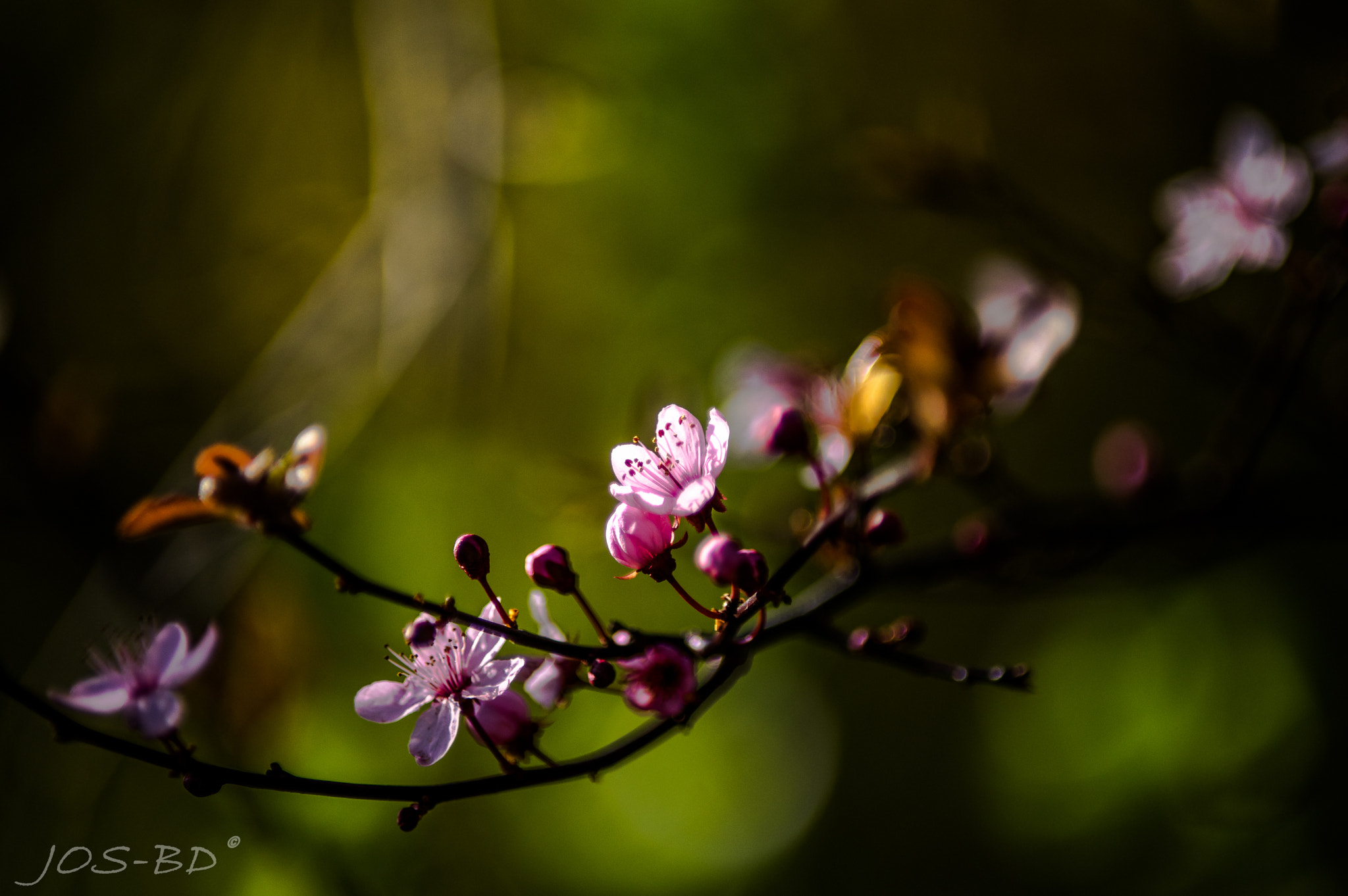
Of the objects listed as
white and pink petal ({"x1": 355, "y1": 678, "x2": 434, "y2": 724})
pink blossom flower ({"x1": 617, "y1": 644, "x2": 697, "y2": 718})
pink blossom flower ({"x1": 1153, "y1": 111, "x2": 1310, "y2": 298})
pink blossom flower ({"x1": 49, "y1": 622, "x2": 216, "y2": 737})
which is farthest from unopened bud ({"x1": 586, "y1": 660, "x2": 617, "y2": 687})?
pink blossom flower ({"x1": 1153, "y1": 111, "x2": 1310, "y2": 298})

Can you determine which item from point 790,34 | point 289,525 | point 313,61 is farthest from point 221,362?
point 289,525

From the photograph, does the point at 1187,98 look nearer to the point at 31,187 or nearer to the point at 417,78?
the point at 417,78

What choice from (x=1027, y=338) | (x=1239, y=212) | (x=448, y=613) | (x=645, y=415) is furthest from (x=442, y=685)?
(x=1239, y=212)

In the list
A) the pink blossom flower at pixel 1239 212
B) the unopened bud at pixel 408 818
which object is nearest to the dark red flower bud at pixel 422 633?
the unopened bud at pixel 408 818

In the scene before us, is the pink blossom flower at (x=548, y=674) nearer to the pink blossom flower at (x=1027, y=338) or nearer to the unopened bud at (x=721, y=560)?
the unopened bud at (x=721, y=560)

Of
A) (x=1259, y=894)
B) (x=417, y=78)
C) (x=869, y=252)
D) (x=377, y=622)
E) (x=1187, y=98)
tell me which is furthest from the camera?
(x=869, y=252)

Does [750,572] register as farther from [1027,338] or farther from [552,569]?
→ [1027,338]

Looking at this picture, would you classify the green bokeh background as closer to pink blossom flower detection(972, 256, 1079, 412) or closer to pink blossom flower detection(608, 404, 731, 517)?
pink blossom flower detection(972, 256, 1079, 412)
